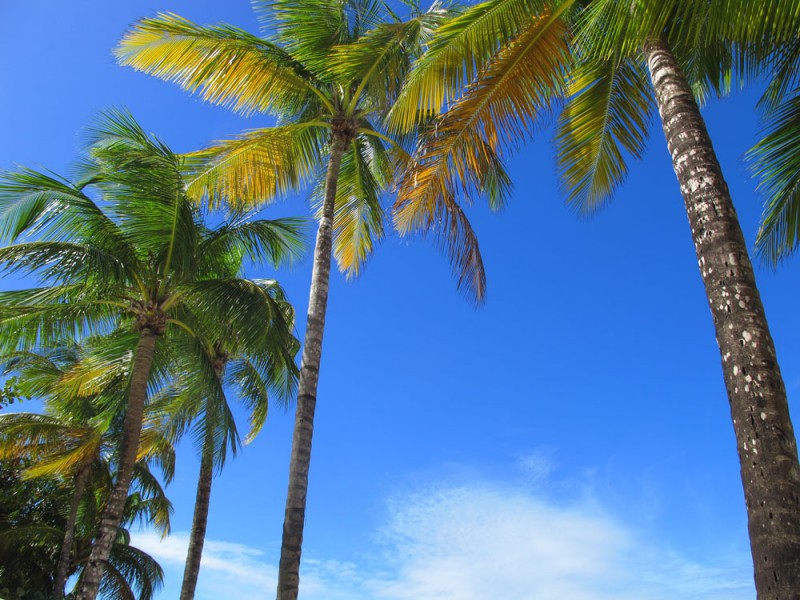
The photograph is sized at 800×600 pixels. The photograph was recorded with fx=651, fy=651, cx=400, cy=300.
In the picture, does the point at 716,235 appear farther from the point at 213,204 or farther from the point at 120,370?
the point at 120,370

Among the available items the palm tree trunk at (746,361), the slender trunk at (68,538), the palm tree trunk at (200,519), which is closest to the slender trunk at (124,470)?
the palm tree trunk at (200,519)

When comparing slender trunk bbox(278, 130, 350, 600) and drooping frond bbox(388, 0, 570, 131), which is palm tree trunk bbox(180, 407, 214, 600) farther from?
drooping frond bbox(388, 0, 570, 131)

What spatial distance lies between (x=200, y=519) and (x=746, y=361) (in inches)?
540

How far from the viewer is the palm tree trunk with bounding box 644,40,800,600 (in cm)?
340

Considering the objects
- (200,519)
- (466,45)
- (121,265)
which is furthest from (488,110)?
(200,519)

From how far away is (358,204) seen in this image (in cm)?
1308

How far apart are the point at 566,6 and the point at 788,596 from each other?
5.62 m

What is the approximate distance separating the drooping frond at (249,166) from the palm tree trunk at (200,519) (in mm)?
4582

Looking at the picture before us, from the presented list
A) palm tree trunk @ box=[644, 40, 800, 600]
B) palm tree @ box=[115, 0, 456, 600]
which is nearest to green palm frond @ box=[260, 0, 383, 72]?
palm tree @ box=[115, 0, 456, 600]

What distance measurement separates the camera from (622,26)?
241 inches

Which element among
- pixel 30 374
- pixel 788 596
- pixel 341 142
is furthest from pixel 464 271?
pixel 30 374

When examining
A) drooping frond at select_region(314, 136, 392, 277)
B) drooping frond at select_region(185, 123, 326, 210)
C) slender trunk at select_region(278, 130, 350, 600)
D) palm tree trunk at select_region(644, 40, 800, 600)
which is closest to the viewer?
palm tree trunk at select_region(644, 40, 800, 600)

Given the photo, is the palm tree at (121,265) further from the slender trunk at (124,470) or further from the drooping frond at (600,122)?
the drooping frond at (600,122)

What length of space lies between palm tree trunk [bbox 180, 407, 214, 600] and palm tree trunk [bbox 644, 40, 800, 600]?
11.1m
